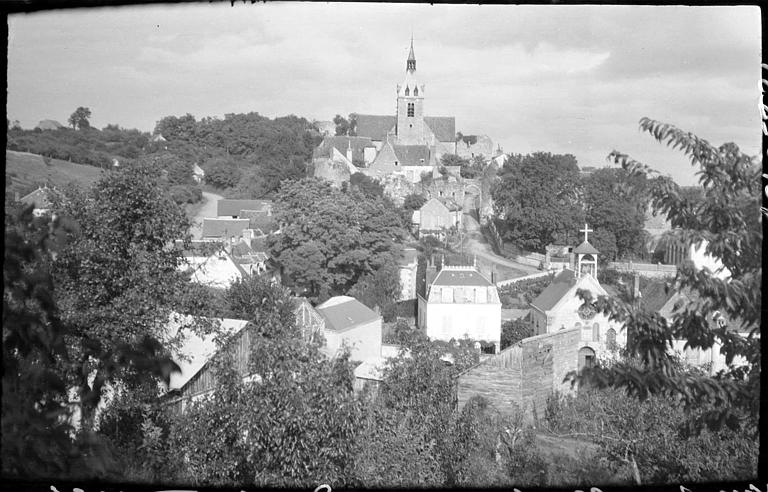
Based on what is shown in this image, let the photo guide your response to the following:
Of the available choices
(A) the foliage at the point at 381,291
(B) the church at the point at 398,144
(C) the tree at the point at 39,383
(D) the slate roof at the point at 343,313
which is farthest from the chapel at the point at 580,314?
(B) the church at the point at 398,144

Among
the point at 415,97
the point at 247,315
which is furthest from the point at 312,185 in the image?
the point at 415,97

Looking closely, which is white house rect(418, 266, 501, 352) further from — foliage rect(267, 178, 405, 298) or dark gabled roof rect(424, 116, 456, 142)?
dark gabled roof rect(424, 116, 456, 142)

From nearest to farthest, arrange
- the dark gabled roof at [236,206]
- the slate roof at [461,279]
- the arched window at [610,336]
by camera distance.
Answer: the arched window at [610,336] < the slate roof at [461,279] < the dark gabled roof at [236,206]

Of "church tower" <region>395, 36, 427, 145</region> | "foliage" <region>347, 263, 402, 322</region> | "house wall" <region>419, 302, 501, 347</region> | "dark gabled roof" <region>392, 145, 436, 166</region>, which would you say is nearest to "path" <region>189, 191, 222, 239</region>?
"foliage" <region>347, 263, 402, 322</region>

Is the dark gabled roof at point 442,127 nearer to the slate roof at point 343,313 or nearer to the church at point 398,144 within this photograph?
the church at point 398,144

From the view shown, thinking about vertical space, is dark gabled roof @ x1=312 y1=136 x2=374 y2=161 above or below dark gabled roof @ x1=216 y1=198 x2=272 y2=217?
above
